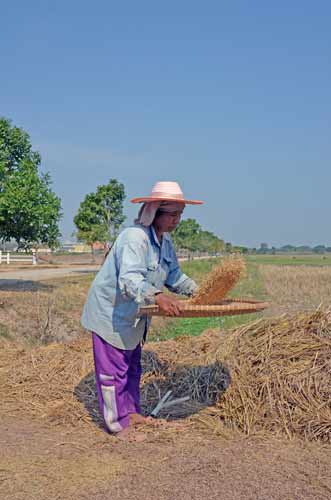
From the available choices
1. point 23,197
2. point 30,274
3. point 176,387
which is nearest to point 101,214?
point 30,274

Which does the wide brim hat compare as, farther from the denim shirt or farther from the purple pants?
the purple pants

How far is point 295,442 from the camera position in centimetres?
401

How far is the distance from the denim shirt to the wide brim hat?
22 cm

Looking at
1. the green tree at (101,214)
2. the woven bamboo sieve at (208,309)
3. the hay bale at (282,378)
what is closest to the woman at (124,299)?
the woven bamboo sieve at (208,309)

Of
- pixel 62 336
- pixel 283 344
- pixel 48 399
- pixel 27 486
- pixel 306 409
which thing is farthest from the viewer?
pixel 62 336

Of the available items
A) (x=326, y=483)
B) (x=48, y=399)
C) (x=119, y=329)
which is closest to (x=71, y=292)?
(x=48, y=399)

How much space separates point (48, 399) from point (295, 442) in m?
2.11

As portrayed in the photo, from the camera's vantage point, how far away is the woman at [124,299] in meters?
3.94

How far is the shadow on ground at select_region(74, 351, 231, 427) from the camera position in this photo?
15.3 feet

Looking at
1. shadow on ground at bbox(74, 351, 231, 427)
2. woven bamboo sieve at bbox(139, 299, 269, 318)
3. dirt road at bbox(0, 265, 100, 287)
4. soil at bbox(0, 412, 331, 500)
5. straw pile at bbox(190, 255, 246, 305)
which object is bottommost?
soil at bbox(0, 412, 331, 500)

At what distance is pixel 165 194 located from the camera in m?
3.90

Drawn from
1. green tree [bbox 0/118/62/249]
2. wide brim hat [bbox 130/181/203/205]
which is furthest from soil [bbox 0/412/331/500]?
green tree [bbox 0/118/62/249]

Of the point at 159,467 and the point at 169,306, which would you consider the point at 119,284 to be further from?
the point at 159,467

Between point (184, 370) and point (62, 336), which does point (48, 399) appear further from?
point (62, 336)
